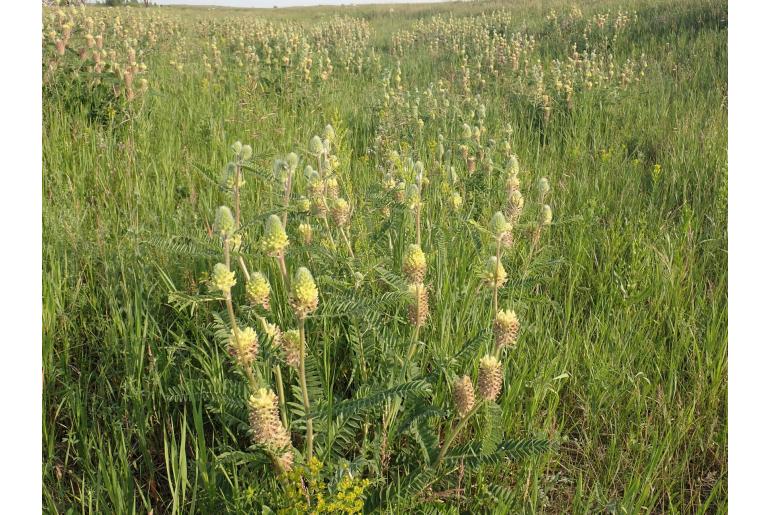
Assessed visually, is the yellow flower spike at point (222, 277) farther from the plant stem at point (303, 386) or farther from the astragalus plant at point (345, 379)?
the plant stem at point (303, 386)

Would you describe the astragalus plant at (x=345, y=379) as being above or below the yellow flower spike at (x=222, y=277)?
below

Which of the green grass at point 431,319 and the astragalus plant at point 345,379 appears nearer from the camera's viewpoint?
the astragalus plant at point 345,379

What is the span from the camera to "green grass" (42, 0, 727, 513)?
136 cm

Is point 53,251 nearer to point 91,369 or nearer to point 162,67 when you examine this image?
point 91,369

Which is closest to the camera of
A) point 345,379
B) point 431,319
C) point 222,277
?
point 222,277

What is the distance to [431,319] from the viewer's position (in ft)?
5.90

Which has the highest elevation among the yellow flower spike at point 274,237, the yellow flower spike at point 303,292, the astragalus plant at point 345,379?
the yellow flower spike at point 274,237

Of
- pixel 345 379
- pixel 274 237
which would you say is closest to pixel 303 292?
pixel 274 237

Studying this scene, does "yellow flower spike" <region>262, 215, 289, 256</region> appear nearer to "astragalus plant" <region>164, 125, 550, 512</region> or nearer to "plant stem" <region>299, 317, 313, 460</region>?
"astragalus plant" <region>164, 125, 550, 512</region>

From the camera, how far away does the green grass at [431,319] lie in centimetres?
136

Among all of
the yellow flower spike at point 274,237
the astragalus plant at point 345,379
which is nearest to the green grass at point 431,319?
the astragalus plant at point 345,379

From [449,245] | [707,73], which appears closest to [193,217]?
[449,245]

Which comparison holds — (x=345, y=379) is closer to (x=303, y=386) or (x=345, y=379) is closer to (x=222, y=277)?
(x=303, y=386)

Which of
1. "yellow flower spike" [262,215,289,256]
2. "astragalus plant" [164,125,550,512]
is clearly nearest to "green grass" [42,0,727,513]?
"astragalus plant" [164,125,550,512]
